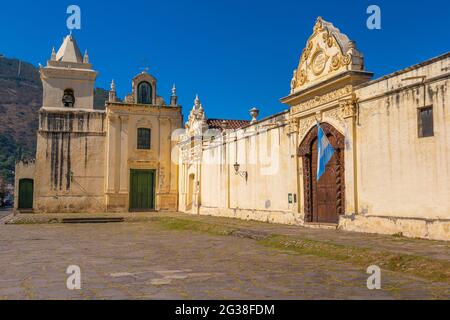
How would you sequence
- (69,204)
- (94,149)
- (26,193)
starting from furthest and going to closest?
(26,193) < (94,149) < (69,204)

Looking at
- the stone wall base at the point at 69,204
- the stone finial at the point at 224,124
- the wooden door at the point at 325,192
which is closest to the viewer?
the wooden door at the point at 325,192

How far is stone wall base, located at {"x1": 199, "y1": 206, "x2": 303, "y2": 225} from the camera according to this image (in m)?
15.3

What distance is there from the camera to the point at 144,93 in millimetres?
28547

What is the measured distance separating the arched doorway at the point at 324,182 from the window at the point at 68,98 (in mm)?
18013

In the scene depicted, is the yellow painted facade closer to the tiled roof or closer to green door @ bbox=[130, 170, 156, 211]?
the tiled roof

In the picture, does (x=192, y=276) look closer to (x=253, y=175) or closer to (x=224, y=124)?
(x=253, y=175)

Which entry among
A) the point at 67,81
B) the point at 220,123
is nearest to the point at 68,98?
the point at 67,81

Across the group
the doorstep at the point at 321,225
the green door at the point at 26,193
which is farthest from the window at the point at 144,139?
the doorstep at the point at 321,225

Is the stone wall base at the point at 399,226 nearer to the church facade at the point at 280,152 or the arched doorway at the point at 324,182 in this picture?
the church facade at the point at 280,152

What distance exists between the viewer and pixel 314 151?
14.5 meters

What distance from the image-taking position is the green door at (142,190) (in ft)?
91.6

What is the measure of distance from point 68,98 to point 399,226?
22818 mm
